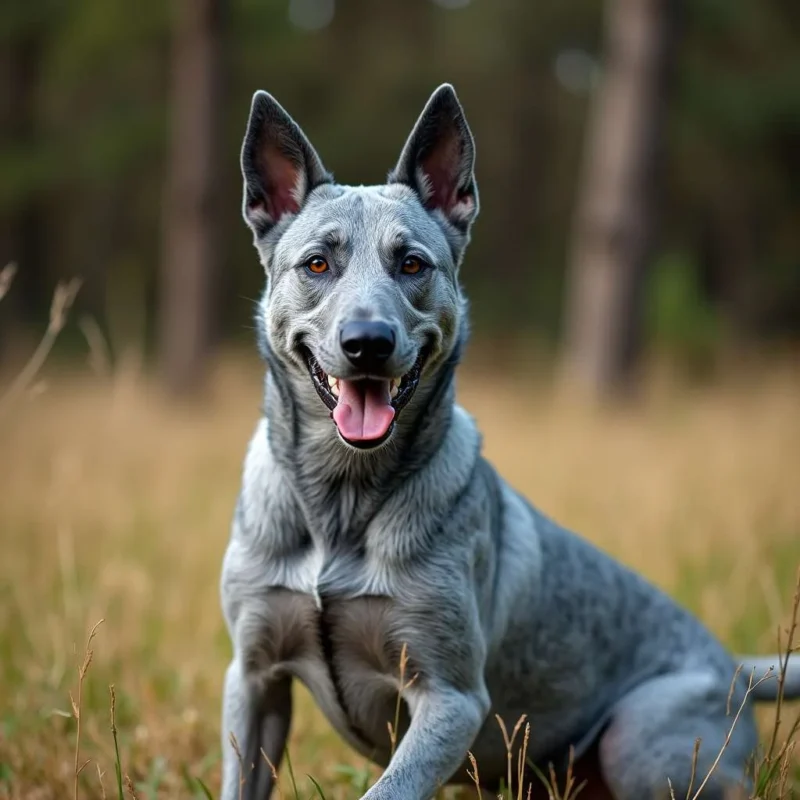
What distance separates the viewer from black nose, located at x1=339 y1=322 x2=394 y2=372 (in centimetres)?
256

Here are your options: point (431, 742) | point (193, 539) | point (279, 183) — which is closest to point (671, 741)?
point (431, 742)

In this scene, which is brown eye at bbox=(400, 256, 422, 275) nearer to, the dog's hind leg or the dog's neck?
the dog's neck

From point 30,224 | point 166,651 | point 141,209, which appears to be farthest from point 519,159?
point 166,651

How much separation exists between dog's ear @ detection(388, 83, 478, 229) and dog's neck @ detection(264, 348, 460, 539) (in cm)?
52

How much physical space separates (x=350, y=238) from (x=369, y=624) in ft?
3.60

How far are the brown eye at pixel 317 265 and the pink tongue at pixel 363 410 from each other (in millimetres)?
365

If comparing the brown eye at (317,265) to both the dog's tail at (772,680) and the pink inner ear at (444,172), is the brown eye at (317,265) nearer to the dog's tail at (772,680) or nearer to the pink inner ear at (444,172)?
the pink inner ear at (444,172)

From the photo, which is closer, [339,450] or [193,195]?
[339,450]

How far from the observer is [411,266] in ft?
9.51

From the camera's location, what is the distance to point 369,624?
2732mm

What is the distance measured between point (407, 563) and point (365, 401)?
471 millimetres

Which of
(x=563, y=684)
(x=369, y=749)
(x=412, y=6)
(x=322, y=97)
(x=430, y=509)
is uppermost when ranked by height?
(x=412, y=6)

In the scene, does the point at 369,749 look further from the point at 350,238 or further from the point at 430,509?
the point at 350,238

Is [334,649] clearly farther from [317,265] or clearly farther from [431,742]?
[317,265]
